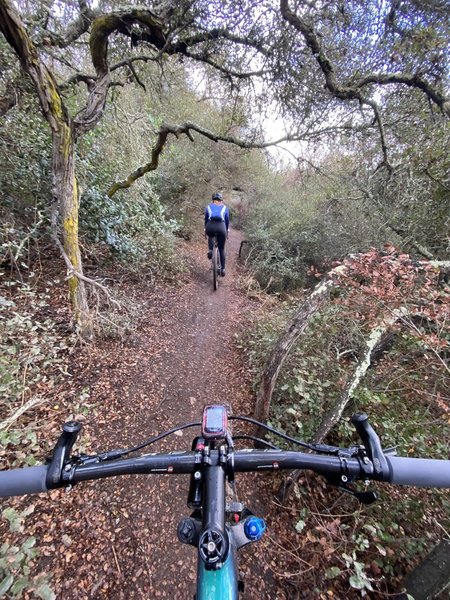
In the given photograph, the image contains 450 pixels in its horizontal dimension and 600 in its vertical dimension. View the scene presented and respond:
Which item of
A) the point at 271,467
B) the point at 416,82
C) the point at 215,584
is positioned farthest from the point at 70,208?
the point at 416,82

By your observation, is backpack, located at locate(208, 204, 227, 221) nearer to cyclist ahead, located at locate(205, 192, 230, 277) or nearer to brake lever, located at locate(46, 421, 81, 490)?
cyclist ahead, located at locate(205, 192, 230, 277)

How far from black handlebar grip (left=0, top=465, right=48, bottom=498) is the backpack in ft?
19.6

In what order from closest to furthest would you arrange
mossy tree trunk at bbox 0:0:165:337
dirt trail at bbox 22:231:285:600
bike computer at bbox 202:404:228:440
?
bike computer at bbox 202:404:228:440, dirt trail at bbox 22:231:285:600, mossy tree trunk at bbox 0:0:165:337

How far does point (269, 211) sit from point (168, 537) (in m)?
10.2

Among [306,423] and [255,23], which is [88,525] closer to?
[306,423]

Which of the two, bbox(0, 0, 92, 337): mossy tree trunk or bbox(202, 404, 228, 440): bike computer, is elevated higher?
bbox(0, 0, 92, 337): mossy tree trunk

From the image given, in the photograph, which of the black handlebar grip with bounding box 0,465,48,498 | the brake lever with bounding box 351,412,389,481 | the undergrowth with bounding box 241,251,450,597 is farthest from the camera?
the undergrowth with bounding box 241,251,450,597

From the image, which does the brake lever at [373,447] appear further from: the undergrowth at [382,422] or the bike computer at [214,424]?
Result: the undergrowth at [382,422]

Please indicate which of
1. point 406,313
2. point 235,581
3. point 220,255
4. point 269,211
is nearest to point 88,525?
point 235,581

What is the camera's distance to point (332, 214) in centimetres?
747

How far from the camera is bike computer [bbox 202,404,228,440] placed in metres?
1.08

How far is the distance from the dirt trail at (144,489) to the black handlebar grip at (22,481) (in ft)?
5.29

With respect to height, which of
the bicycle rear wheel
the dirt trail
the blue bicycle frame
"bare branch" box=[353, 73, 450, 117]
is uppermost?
"bare branch" box=[353, 73, 450, 117]

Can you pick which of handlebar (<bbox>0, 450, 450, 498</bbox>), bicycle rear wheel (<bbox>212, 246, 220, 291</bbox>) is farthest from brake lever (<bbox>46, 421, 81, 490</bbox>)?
bicycle rear wheel (<bbox>212, 246, 220, 291</bbox>)
